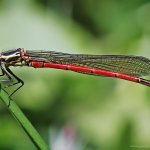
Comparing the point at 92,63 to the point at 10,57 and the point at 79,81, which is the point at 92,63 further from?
the point at 10,57

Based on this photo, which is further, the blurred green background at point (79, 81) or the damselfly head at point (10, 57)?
the blurred green background at point (79, 81)

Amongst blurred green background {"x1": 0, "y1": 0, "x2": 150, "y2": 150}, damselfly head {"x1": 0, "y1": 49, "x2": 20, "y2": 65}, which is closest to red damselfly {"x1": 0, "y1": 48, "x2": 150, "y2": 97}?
damselfly head {"x1": 0, "y1": 49, "x2": 20, "y2": 65}

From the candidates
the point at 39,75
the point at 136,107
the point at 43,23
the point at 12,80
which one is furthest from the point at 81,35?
the point at 12,80

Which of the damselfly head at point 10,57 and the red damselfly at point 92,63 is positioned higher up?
the damselfly head at point 10,57

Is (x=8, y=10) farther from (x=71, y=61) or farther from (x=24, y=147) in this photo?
(x=24, y=147)

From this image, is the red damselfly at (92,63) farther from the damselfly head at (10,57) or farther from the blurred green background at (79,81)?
the blurred green background at (79,81)

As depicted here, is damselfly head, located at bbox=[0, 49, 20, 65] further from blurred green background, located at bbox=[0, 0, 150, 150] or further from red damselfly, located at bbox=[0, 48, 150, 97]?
blurred green background, located at bbox=[0, 0, 150, 150]

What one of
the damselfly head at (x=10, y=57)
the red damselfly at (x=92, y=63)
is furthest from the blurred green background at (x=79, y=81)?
the damselfly head at (x=10, y=57)
